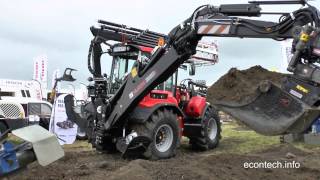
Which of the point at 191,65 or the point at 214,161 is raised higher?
the point at 191,65

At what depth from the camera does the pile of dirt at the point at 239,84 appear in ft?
21.8

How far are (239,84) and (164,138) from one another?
4223mm

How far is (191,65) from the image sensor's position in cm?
1174

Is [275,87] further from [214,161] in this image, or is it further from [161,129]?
[161,129]

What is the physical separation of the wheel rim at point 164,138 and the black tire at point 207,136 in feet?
6.62

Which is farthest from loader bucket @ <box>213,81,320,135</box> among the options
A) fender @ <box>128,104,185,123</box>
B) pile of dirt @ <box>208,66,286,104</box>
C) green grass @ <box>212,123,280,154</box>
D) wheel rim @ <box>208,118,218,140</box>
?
wheel rim @ <box>208,118,218,140</box>

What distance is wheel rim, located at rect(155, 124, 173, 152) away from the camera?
10.6 meters

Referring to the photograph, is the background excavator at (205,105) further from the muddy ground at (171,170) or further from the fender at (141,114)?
the muddy ground at (171,170)

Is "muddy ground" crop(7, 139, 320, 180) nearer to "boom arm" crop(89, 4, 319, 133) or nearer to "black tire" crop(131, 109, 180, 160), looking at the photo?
"black tire" crop(131, 109, 180, 160)

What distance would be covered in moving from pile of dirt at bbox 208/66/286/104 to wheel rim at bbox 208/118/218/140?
21.0 ft

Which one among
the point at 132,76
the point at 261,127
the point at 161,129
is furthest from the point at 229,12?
the point at 161,129

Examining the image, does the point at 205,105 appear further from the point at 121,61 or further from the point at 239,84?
the point at 239,84

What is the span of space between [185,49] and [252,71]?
1.45 metres

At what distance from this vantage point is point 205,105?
13195mm
